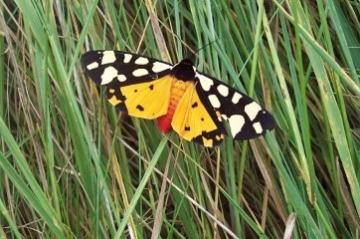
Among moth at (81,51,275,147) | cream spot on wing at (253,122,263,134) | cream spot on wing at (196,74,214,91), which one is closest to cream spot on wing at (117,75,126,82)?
moth at (81,51,275,147)

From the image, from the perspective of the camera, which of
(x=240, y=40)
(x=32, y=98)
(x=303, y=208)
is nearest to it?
(x=303, y=208)

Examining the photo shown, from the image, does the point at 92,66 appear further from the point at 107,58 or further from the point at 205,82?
the point at 205,82

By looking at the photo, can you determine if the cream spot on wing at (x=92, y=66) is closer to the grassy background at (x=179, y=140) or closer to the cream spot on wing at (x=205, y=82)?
the grassy background at (x=179, y=140)

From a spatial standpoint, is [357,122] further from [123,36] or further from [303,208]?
[123,36]

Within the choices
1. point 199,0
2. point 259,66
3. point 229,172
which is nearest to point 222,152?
point 229,172

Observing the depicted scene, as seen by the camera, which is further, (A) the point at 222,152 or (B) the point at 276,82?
(A) the point at 222,152

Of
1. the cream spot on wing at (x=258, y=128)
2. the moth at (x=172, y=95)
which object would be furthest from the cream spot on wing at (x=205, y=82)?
the cream spot on wing at (x=258, y=128)
